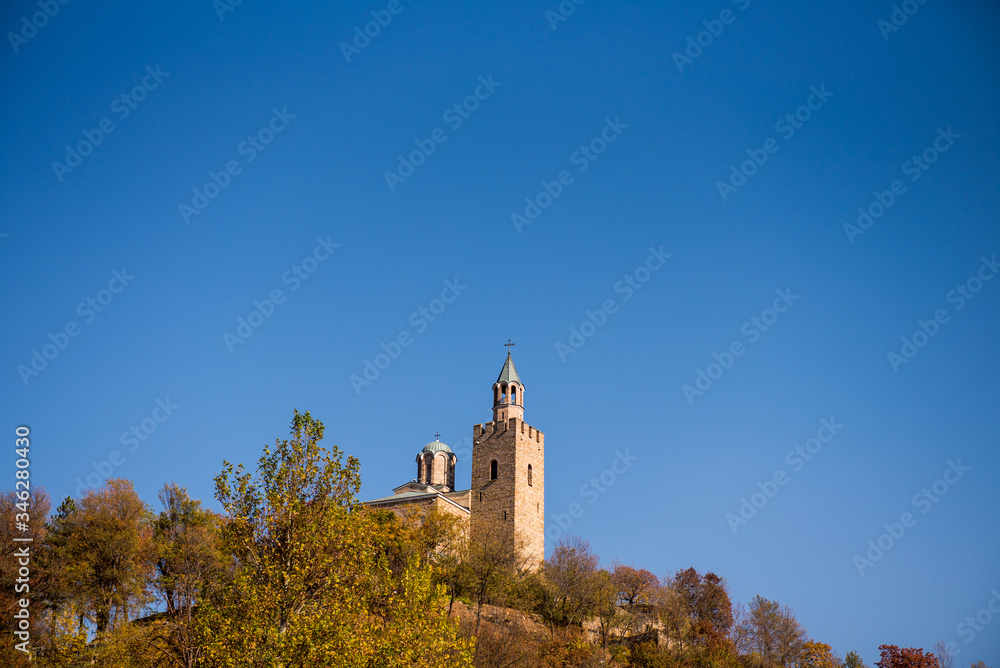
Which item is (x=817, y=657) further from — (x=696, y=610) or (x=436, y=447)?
(x=436, y=447)

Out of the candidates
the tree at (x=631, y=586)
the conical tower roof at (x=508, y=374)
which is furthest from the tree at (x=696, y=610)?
the conical tower roof at (x=508, y=374)

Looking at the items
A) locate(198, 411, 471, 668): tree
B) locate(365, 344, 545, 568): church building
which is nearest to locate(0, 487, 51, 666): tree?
locate(198, 411, 471, 668): tree

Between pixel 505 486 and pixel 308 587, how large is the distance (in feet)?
124

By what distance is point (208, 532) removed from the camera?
3838 cm

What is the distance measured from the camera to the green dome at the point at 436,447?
62.5 metres

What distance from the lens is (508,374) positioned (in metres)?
58.9

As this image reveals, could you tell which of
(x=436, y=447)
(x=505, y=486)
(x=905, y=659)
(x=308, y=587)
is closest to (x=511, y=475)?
(x=505, y=486)

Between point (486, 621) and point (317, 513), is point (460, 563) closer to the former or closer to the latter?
point (486, 621)

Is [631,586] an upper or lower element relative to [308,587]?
upper

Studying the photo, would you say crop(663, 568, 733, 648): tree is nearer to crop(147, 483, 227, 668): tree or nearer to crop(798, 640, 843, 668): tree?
crop(798, 640, 843, 668): tree

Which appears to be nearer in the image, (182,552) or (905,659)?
(182,552)

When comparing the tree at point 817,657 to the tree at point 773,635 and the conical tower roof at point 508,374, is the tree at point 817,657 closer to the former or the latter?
the tree at point 773,635

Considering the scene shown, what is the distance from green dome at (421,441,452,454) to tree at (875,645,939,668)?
29454 millimetres

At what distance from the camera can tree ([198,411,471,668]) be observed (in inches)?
643
